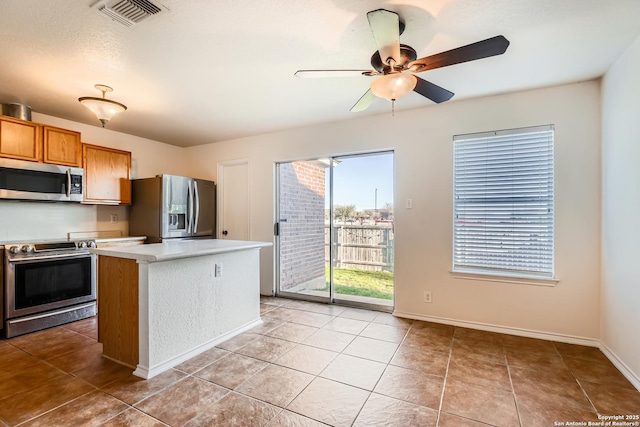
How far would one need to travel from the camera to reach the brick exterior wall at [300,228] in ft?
14.8

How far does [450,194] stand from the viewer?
3266 mm

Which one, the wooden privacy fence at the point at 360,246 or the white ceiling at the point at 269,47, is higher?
the white ceiling at the point at 269,47

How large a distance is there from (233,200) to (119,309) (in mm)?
2713

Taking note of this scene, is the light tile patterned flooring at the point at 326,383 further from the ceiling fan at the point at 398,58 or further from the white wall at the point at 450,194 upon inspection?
the ceiling fan at the point at 398,58

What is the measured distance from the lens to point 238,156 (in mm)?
4766

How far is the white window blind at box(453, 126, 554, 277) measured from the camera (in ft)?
9.55

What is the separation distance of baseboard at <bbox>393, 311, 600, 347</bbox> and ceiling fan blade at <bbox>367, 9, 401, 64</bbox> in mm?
2714

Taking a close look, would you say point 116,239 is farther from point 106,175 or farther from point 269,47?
point 269,47

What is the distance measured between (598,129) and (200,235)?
16.2 feet

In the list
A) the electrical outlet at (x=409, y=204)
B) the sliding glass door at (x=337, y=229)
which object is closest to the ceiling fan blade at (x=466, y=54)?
the electrical outlet at (x=409, y=204)

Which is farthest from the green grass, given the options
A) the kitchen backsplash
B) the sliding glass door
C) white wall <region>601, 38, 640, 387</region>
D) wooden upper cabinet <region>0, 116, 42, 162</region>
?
wooden upper cabinet <region>0, 116, 42, 162</region>

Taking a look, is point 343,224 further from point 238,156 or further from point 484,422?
point 484,422

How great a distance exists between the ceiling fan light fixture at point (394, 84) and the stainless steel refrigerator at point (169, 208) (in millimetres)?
3364

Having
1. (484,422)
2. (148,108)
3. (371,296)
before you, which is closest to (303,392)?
(484,422)
